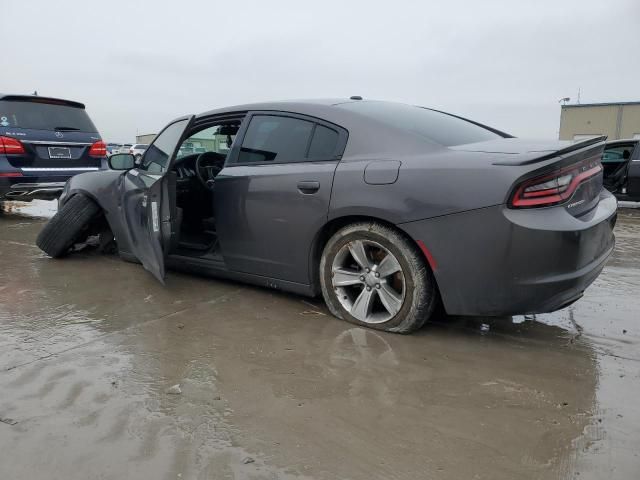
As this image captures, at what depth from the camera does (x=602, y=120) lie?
27.0 m

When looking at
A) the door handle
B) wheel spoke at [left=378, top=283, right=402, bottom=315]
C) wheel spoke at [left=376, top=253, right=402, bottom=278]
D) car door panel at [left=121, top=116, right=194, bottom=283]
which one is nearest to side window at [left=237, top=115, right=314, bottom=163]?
the door handle

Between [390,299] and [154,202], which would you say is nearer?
[390,299]

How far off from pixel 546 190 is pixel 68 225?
4271mm

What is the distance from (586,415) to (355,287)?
5.05ft

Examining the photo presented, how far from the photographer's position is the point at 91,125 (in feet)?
24.8

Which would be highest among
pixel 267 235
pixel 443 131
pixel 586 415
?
pixel 443 131

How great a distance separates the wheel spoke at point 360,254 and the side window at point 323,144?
60cm

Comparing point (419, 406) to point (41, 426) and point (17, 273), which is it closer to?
point (41, 426)

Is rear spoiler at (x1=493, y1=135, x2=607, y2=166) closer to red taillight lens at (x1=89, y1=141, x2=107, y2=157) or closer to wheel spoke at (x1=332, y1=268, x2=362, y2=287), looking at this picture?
wheel spoke at (x1=332, y1=268, x2=362, y2=287)

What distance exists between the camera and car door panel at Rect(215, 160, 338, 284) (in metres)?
3.22

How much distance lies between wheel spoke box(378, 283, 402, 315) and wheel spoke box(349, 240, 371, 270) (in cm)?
17

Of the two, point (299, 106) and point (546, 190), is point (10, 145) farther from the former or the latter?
point (546, 190)

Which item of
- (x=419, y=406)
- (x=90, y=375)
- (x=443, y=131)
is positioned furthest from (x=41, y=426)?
(x=443, y=131)

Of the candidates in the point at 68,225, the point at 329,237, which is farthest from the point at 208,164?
the point at 329,237
